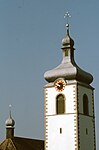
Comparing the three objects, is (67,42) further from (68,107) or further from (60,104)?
(68,107)

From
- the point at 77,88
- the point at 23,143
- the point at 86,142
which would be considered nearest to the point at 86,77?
the point at 77,88

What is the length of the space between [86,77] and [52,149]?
20.3 feet

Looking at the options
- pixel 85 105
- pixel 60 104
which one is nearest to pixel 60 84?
pixel 60 104

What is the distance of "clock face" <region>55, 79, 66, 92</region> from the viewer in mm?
42344

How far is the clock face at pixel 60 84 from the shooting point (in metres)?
42.3

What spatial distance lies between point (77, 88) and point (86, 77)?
2108 millimetres

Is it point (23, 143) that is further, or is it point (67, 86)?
point (23, 143)

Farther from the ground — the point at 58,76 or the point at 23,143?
the point at 58,76

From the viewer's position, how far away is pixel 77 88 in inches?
1647

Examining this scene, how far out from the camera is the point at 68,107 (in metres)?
41.8

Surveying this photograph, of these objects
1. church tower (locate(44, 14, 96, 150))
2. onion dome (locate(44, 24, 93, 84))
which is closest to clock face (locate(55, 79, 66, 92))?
church tower (locate(44, 14, 96, 150))

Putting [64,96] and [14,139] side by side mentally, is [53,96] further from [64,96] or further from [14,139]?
[14,139]

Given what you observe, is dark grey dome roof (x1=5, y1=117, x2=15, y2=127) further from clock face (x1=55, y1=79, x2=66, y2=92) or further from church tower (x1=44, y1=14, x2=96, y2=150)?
clock face (x1=55, y1=79, x2=66, y2=92)

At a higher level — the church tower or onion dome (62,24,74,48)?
onion dome (62,24,74,48)
